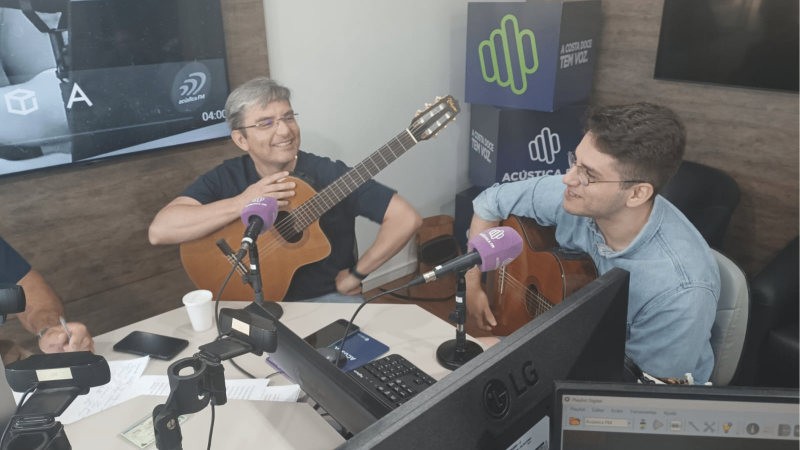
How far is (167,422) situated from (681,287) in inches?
45.4

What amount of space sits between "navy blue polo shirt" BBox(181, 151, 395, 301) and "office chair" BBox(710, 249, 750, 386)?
3.61 ft

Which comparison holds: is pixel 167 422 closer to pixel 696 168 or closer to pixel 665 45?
pixel 696 168

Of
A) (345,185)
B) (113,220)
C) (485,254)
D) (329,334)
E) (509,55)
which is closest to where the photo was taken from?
(485,254)

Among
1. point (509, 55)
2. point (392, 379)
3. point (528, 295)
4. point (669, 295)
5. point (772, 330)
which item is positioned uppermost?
point (509, 55)

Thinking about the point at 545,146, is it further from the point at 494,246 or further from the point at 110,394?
the point at 110,394

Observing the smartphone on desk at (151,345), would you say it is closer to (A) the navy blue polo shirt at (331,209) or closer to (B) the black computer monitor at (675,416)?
(A) the navy blue polo shirt at (331,209)

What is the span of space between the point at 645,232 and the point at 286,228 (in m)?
1.11

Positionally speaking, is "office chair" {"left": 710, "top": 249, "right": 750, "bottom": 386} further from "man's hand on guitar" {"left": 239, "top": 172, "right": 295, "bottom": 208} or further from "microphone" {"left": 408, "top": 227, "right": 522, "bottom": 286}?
"man's hand on guitar" {"left": 239, "top": 172, "right": 295, "bottom": 208}

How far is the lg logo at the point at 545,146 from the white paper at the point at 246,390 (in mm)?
2035

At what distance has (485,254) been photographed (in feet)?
3.79

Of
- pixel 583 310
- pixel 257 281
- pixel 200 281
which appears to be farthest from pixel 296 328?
pixel 583 310

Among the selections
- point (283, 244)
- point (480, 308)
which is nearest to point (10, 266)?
point (283, 244)

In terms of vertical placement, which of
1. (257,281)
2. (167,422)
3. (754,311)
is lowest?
(754,311)

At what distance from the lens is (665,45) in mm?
2723
